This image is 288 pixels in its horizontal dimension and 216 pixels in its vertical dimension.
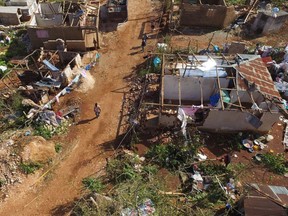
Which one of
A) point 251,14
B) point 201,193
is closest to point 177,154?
point 201,193

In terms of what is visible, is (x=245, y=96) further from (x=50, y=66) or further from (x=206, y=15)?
(x=50, y=66)

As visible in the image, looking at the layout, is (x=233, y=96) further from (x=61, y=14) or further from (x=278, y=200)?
(x=61, y=14)

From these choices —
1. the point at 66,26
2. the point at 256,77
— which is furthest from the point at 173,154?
the point at 66,26

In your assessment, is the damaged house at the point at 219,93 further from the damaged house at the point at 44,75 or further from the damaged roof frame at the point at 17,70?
the damaged roof frame at the point at 17,70

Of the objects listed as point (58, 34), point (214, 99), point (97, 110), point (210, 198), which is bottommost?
point (210, 198)

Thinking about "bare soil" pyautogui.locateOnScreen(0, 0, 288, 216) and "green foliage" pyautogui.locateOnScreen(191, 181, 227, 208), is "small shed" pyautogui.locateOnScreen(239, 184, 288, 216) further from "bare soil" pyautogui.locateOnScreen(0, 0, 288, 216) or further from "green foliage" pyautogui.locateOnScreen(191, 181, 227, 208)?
"bare soil" pyautogui.locateOnScreen(0, 0, 288, 216)

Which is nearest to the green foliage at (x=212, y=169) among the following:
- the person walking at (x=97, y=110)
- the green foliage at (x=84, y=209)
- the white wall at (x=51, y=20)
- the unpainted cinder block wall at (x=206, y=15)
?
the green foliage at (x=84, y=209)
